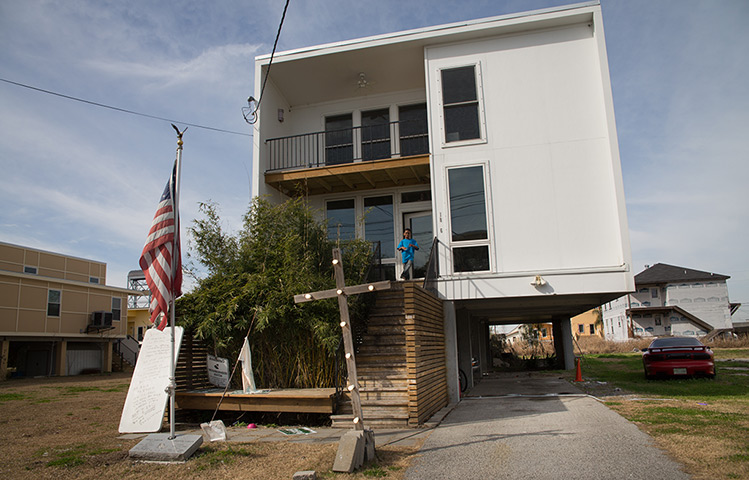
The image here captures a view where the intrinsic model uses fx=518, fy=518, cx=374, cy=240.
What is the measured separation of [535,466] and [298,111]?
12092mm

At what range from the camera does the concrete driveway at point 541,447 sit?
16.3 feet

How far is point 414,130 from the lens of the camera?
13891 millimetres

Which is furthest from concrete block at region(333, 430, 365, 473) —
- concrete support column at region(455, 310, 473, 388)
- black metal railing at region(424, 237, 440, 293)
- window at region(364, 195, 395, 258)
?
concrete support column at region(455, 310, 473, 388)

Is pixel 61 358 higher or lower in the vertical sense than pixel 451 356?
lower

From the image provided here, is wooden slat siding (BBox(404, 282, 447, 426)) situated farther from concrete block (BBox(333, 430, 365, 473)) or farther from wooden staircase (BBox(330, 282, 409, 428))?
concrete block (BBox(333, 430, 365, 473))

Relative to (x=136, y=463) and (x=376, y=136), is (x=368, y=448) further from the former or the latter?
(x=376, y=136)

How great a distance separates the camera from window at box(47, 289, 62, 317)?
29.5 meters

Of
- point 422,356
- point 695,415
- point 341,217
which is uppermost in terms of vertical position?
point 341,217

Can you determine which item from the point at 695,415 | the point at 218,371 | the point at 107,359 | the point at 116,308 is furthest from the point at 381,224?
the point at 116,308

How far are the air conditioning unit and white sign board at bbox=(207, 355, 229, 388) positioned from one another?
2621 cm

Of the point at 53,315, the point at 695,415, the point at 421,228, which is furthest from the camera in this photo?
the point at 53,315

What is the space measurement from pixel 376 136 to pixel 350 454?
10.3 m

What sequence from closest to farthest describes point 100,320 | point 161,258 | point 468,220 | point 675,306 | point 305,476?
point 305,476
point 161,258
point 468,220
point 100,320
point 675,306

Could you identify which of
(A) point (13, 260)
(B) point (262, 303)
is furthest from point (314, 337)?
(A) point (13, 260)
